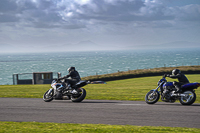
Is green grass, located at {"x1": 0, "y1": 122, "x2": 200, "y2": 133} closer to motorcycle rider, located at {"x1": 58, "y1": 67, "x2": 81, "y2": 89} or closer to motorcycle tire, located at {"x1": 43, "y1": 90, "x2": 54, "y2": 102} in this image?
motorcycle rider, located at {"x1": 58, "y1": 67, "x2": 81, "y2": 89}

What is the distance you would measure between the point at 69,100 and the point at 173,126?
7572 millimetres

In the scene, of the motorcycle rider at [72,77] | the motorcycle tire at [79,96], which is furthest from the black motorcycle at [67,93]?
the motorcycle rider at [72,77]

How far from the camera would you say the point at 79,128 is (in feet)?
24.7

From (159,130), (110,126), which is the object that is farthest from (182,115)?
(110,126)

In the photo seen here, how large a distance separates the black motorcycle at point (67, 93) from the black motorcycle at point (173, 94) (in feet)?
10.9

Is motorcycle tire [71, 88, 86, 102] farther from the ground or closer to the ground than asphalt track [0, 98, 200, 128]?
farther from the ground

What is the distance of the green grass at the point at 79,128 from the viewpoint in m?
7.16

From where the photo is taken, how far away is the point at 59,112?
10383 mm

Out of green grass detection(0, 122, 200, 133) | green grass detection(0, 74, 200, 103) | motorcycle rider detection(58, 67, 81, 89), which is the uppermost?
motorcycle rider detection(58, 67, 81, 89)

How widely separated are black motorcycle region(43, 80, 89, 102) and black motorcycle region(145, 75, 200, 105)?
131 inches

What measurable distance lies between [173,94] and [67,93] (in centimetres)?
529

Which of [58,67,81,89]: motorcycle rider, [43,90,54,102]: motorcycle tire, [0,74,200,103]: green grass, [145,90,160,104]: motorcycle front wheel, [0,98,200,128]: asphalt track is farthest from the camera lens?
[0,74,200,103]: green grass

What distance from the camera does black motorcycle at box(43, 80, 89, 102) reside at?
42.9 ft

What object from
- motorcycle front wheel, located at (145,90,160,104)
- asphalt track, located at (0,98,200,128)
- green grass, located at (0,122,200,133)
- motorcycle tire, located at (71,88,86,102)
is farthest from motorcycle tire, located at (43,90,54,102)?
green grass, located at (0,122,200,133)
